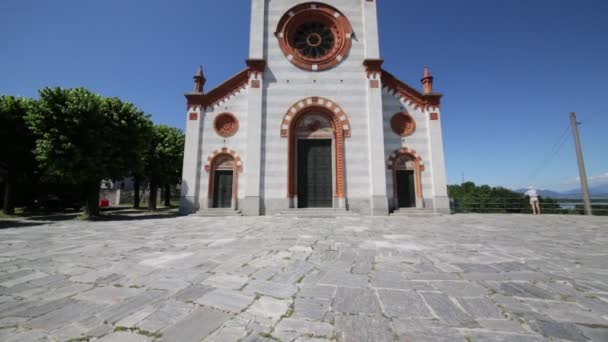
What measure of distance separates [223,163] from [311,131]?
552cm

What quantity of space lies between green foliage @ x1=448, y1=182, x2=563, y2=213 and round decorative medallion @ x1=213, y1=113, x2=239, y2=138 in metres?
15.3

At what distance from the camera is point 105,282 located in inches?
105

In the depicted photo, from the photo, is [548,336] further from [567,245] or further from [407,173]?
[407,173]

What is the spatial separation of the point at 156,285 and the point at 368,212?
11.0 meters

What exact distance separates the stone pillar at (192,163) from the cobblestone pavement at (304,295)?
838 centimetres

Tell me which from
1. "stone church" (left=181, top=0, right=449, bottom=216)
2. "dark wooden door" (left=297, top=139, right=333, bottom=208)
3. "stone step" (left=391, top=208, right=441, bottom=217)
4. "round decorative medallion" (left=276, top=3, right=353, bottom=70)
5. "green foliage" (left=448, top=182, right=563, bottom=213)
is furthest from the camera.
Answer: "green foliage" (left=448, top=182, right=563, bottom=213)

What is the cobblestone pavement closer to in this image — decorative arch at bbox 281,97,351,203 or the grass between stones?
the grass between stones

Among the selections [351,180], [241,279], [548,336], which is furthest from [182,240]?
[351,180]

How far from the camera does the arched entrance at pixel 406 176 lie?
1310 cm

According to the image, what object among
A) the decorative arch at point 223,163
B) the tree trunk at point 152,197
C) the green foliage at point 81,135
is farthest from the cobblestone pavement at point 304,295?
the tree trunk at point 152,197

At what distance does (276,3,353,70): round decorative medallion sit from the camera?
45.1 ft

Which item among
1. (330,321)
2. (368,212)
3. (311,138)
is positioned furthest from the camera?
(311,138)

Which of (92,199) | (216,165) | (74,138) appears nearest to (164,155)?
(92,199)

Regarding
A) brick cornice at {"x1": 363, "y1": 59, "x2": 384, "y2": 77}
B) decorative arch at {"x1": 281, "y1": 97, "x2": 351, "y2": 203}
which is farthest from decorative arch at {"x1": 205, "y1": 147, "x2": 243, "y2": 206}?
brick cornice at {"x1": 363, "y1": 59, "x2": 384, "y2": 77}
